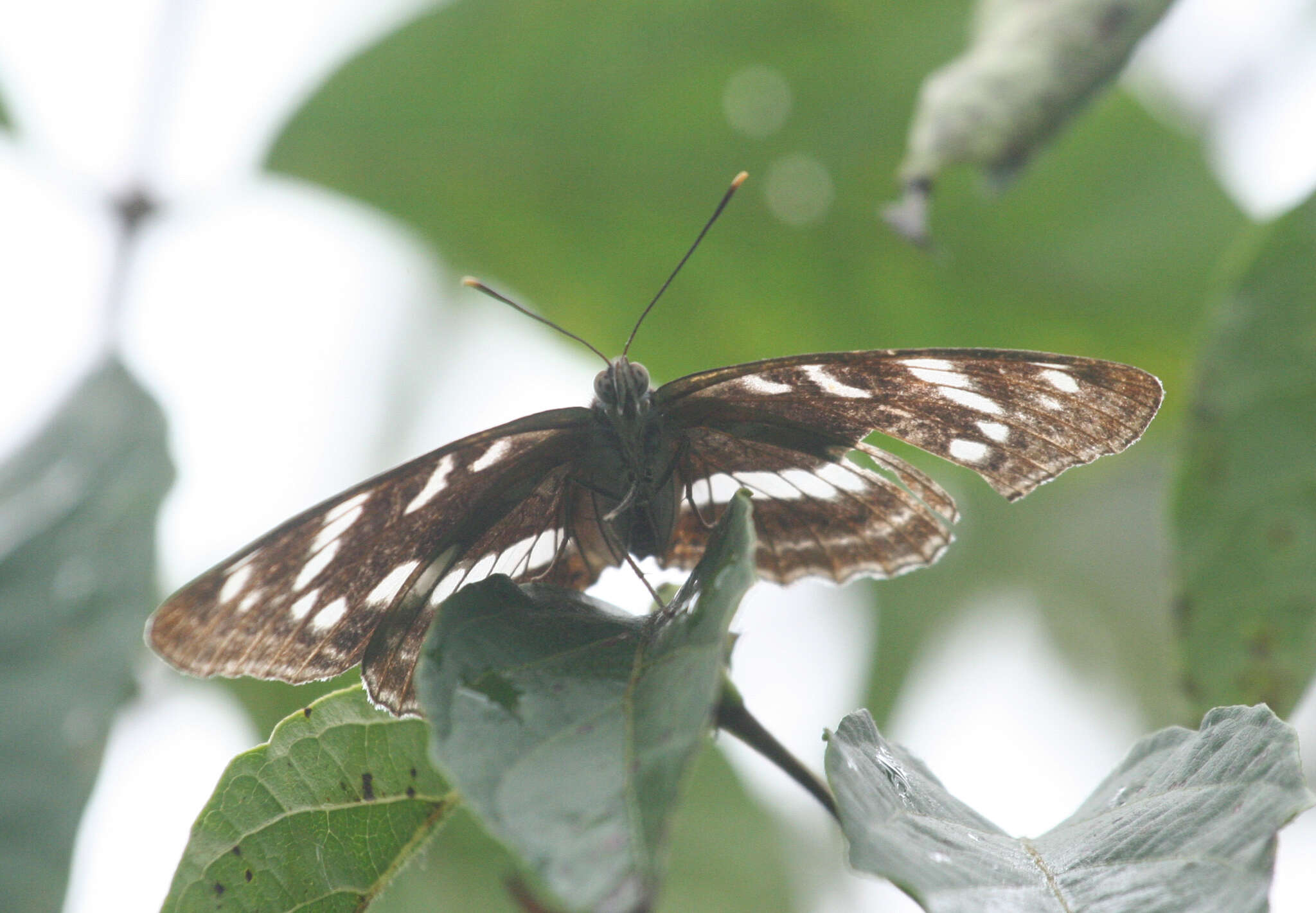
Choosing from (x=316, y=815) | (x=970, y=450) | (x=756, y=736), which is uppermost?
(x=970, y=450)

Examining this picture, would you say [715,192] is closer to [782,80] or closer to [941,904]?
[782,80]

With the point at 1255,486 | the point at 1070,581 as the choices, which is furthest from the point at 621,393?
the point at 1070,581

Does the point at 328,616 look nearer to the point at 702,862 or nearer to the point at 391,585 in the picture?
the point at 391,585

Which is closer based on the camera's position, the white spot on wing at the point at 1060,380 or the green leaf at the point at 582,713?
the green leaf at the point at 582,713

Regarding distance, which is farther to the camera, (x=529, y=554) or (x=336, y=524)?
(x=529, y=554)

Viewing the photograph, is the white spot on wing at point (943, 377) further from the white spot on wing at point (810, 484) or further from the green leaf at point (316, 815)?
the green leaf at point (316, 815)

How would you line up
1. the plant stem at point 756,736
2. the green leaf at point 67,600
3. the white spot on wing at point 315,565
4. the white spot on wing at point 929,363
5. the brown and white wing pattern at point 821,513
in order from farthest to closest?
the green leaf at point 67,600
the brown and white wing pattern at point 821,513
the white spot on wing at point 929,363
the white spot on wing at point 315,565
the plant stem at point 756,736

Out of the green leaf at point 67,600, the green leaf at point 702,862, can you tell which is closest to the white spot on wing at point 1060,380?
the green leaf at point 702,862

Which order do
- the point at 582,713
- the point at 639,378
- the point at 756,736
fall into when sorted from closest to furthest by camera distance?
1. the point at 582,713
2. the point at 756,736
3. the point at 639,378

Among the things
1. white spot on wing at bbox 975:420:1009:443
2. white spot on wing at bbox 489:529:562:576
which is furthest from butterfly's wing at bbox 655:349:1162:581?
white spot on wing at bbox 489:529:562:576
